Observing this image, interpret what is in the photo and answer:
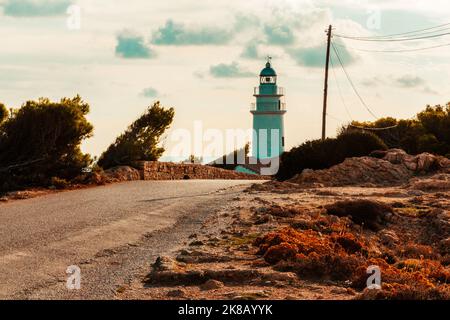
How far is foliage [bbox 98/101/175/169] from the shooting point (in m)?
35.3

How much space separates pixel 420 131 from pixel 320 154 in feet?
58.4

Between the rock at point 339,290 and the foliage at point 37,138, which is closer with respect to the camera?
the rock at point 339,290

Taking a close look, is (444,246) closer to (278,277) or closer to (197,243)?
(197,243)

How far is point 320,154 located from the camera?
3350cm

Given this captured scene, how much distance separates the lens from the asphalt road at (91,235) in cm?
1114

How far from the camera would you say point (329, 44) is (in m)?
45.9

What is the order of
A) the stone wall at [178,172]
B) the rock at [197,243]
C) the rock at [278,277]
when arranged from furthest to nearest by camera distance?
the stone wall at [178,172] < the rock at [197,243] < the rock at [278,277]

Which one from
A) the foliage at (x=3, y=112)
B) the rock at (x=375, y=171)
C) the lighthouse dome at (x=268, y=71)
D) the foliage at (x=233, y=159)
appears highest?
the lighthouse dome at (x=268, y=71)

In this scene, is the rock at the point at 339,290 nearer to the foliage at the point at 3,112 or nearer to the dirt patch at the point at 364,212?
the dirt patch at the point at 364,212

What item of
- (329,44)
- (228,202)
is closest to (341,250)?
(228,202)

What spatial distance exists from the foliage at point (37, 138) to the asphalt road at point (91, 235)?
2484mm

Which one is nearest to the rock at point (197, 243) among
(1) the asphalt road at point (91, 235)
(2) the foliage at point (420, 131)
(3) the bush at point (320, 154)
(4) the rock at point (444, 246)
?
(1) the asphalt road at point (91, 235)

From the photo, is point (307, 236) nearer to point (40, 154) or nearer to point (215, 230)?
point (215, 230)
